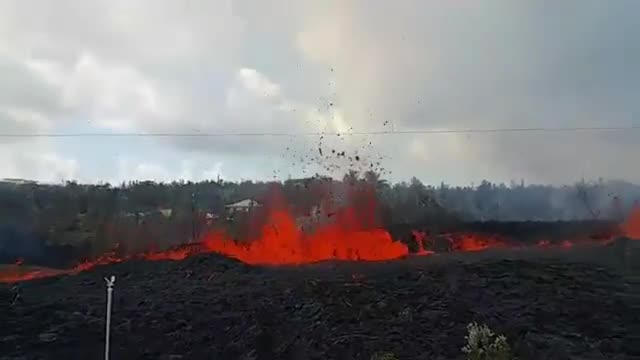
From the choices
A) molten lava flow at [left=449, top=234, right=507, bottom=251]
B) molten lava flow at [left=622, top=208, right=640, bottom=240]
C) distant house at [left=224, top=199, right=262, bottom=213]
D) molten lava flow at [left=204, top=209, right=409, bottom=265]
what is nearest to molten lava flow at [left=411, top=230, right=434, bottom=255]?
molten lava flow at [left=204, top=209, right=409, bottom=265]

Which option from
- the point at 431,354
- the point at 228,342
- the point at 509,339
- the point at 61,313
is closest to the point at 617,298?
the point at 509,339

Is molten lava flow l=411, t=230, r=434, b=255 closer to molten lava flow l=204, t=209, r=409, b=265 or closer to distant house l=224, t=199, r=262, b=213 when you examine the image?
molten lava flow l=204, t=209, r=409, b=265

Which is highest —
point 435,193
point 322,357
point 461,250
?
point 435,193

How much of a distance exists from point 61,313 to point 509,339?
56.3 ft

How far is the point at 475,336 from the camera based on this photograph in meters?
19.8

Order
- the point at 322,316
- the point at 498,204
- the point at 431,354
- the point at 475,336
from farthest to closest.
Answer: the point at 498,204, the point at 322,316, the point at 431,354, the point at 475,336

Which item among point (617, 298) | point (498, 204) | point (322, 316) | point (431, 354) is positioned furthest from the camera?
point (498, 204)

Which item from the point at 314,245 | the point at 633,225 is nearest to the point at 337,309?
the point at 314,245

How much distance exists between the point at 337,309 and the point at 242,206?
56.2 feet

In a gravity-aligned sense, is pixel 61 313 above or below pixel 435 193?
below

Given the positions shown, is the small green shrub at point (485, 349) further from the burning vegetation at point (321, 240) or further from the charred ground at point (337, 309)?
the burning vegetation at point (321, 240)

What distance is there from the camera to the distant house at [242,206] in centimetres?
4425

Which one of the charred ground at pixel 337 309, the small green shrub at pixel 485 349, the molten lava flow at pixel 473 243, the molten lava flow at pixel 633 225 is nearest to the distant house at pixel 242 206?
the charred ground at pixel 337 309

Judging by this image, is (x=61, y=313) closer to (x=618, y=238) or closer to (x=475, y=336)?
(x=475, y=336)
